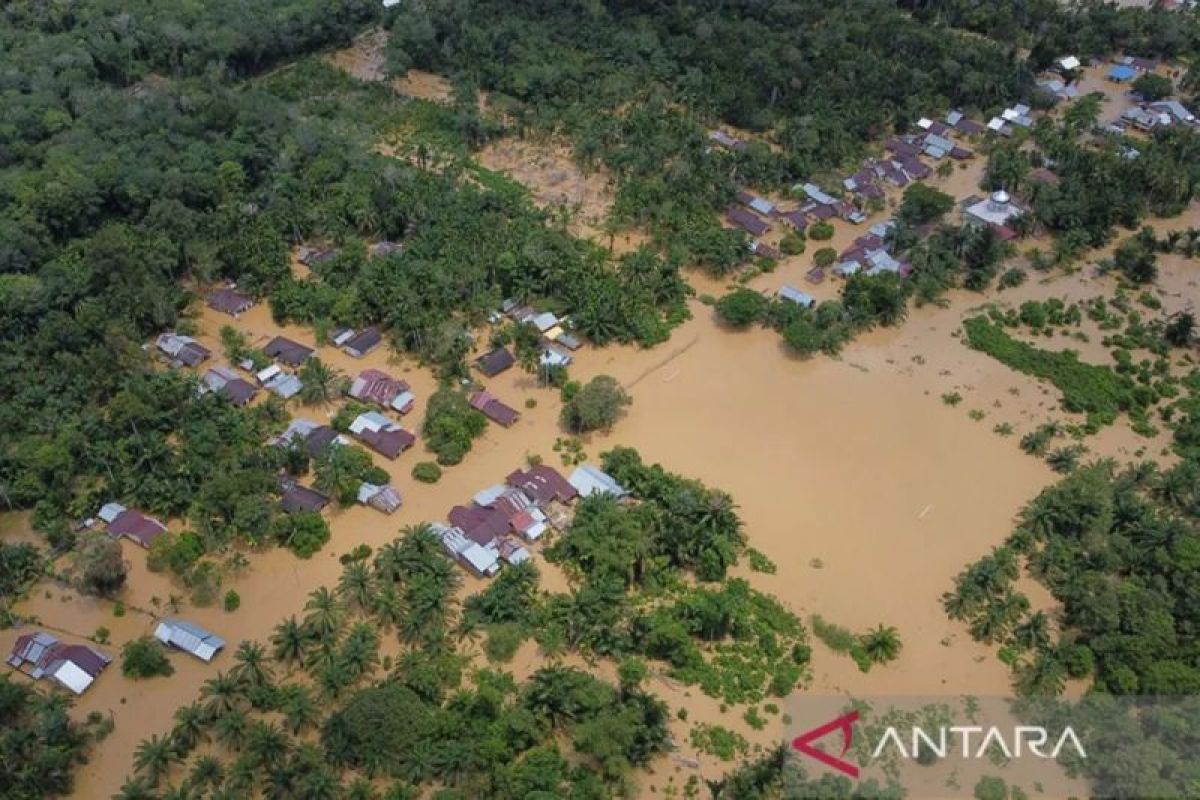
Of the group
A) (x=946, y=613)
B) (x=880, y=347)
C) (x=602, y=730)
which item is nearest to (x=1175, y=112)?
(x=880, y=347)

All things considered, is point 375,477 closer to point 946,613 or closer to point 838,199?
point 946,613

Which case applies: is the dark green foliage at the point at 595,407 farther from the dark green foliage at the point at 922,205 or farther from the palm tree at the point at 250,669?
the dark green foliage at the point at 922,205

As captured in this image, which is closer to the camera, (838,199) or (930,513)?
(930,513)

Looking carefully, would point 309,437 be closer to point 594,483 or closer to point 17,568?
point 17,568

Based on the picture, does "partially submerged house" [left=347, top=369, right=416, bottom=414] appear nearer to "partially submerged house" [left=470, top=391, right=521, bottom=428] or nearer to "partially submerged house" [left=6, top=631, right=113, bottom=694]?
"partially submerged house" [left=470, top=391, right=521, bottom=428]

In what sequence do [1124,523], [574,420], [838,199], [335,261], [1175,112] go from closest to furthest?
1. [1124,523]
2. [574,420]
3. [335,261]
4. [838,199]
5. [1175,112]

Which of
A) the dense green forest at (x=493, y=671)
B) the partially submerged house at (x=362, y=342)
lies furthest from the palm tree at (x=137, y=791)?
the partially submerged house at (x=362, y=342)

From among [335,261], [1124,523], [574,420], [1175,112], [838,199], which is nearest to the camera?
[1124,523]
